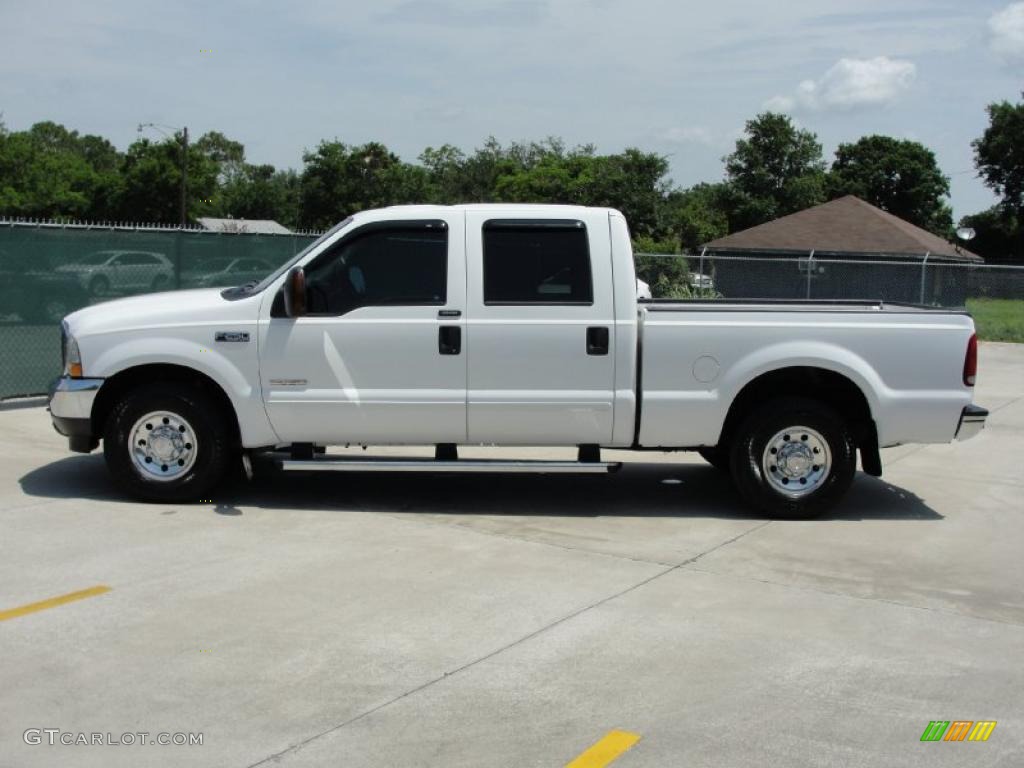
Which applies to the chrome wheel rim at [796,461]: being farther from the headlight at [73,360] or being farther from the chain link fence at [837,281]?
the chain link fence at [837,281]

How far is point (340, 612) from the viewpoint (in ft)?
19.7

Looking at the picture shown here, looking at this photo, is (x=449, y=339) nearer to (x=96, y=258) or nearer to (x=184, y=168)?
(x=96, y=258)

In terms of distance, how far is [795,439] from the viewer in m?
8.15

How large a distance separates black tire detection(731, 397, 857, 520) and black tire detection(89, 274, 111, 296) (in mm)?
8351

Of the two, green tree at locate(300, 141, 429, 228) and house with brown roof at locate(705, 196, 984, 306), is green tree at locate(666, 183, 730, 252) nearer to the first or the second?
house with brown roof at locate(705, 196, 984, 306)

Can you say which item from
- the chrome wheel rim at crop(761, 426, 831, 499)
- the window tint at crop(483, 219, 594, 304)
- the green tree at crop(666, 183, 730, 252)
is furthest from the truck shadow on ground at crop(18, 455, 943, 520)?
the green tree at crop(666, 183, 730, 252)

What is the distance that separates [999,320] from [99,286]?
2546cm

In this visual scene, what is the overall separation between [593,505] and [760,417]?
1420 millimetres

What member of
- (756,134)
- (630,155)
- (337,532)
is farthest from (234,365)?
(756,134)

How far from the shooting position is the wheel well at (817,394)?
26.8ft

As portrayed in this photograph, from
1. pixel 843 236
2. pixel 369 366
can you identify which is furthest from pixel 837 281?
pixel 369 366

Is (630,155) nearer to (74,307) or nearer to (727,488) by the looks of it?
(74,307)

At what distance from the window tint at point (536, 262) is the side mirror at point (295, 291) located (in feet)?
4.01

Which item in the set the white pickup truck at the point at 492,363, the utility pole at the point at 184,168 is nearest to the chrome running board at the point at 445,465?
the white pickup truck at the point at 492,363
